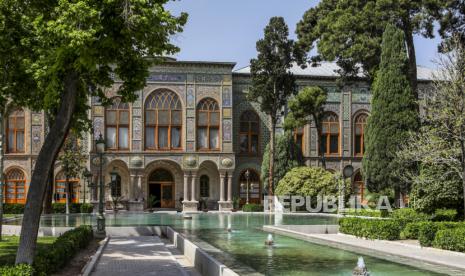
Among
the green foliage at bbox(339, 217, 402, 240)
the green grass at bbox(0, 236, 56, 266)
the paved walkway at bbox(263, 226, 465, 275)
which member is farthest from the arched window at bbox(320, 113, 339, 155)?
the green grass at bbox(0, 236, 56, 266)

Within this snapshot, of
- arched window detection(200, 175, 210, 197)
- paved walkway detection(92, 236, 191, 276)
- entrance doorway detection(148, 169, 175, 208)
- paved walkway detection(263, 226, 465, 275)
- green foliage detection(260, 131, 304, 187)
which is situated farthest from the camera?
arched window detection(200, 175, 210, 197)

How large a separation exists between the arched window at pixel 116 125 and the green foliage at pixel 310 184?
11.9 metres

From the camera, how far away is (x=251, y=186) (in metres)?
44.5

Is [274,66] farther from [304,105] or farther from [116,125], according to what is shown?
[116,125]

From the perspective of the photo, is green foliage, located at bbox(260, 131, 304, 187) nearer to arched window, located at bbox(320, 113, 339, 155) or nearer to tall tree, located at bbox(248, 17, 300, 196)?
tall tree, located at bbox(248, 17, 300, 196)

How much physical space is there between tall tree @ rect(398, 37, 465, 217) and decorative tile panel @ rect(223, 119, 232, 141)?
21765 millimetres

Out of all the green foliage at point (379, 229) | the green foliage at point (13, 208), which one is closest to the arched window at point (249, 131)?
the green foliage at point (13, 208)

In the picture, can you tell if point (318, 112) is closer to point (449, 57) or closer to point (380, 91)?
point (380, 91)

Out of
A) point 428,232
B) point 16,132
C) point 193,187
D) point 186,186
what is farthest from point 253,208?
point 428,232

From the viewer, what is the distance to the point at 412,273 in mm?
12867

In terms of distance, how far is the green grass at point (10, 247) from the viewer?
514 inches

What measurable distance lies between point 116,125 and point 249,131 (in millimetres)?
9483

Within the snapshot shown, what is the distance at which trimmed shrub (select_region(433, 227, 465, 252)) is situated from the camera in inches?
607

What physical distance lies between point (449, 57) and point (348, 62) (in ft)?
36.6
